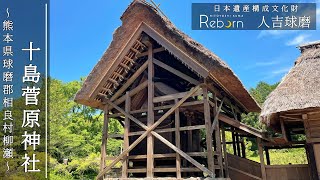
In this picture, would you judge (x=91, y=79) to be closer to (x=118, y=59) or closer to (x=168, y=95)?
(x=118, y=59)

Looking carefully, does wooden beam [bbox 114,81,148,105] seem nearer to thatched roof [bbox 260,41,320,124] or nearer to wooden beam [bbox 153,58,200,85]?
wooden beam [bbox 153,58,200,85]

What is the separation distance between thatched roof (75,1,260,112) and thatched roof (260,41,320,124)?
4.26 ft

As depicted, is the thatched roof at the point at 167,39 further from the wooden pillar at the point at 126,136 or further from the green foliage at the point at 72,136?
the green foliage at the point at 72,136

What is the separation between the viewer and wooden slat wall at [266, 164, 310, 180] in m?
8.30

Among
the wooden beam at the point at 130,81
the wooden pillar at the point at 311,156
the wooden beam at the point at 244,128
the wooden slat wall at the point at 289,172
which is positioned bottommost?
the wooden slat wall at the point at 289,172

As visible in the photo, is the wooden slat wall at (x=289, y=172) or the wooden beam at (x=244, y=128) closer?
the wooden slat wall at (x=289, y=172)

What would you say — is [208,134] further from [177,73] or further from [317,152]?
[317,152]

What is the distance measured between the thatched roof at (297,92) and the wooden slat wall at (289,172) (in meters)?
1.91

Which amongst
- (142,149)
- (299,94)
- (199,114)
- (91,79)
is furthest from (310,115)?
(91,79)

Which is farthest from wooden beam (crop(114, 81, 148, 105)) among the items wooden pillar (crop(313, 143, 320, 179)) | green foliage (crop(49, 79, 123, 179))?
green foliage (crop(49, 79, 123, 179))

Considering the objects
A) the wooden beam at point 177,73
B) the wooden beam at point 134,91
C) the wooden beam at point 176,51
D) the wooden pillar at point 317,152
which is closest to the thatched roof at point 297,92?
the wooden pillar at point 317,152

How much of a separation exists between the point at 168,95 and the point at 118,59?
2010 mm

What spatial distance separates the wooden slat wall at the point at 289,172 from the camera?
8.30 meters

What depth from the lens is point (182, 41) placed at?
8.05 m
